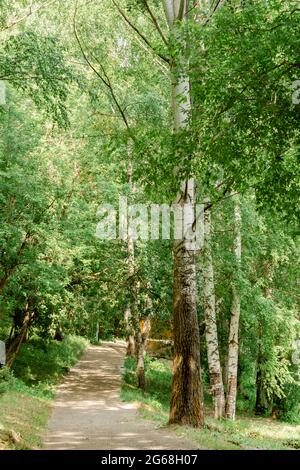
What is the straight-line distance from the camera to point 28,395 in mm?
15961

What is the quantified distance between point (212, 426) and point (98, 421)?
294 centimetres

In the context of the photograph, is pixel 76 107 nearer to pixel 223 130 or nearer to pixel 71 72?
pixel 71 72

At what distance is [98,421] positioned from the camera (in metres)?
12.4

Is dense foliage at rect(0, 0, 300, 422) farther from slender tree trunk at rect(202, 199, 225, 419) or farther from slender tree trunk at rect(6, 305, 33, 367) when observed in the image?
slender tree trunk at rect(202, 199, 225, 419)

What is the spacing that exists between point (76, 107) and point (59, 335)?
1698 cm

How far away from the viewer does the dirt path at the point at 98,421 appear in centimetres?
859

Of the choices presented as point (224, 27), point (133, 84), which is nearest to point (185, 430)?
point (224, 27)

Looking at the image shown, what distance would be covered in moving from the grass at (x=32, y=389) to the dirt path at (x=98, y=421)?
1.17 ft

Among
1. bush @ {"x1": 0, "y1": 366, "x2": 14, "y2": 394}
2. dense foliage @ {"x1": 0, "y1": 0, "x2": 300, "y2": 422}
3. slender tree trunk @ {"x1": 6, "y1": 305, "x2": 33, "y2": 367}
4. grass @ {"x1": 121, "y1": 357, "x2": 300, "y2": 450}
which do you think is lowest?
Result: grass @ {"x1": 121, "y1": 357, "x2": 300, "y2": 450}

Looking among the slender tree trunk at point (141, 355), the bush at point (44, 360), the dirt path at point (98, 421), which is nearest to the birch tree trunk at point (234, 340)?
the dirt path at point (98, 421)

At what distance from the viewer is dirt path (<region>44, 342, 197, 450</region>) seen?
28.2ft

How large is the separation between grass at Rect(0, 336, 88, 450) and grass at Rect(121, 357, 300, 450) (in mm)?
2711

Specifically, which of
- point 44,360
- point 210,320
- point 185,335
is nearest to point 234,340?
point 210,320

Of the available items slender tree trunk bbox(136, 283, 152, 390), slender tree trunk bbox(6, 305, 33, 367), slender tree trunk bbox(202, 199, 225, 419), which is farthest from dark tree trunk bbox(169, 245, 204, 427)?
slender tree trunk bbox(6, 305, 33, 367)
